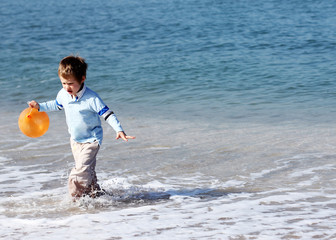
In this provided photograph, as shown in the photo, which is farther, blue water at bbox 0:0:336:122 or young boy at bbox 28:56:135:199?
blue water at bbox 0:0:336:122

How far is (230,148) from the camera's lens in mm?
6781

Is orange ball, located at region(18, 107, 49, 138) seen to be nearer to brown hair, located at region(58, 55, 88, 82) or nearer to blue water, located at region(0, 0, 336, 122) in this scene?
brown hair, located at region(58, 55, 88, 82)

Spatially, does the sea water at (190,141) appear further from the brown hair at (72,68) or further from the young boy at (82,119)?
the brown hair at (72,68)

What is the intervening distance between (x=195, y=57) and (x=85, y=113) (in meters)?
11.5

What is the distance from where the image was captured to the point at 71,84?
4492 millimetres

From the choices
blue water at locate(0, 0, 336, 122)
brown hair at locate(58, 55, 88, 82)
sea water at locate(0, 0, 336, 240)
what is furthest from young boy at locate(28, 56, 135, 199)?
blue water at locate(0, 0, 336, 122)

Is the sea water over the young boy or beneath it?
beneath

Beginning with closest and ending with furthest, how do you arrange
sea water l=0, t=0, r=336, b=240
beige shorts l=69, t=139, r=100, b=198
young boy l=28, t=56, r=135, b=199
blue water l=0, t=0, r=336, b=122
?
1. sea water l=0, t=0, r=336, b=240
2. young boy l=28, t=56, r=135, b=199
3. beige shorts l=69, t=139, r=100, b=198
4. blue water l=0, t=0, r=336, b=122

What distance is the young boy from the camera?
450 cm

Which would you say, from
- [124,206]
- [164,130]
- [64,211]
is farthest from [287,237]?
[164,130]

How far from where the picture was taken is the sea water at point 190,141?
4.37 metres

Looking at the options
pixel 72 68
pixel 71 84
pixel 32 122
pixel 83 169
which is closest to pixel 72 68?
pixel 72 68

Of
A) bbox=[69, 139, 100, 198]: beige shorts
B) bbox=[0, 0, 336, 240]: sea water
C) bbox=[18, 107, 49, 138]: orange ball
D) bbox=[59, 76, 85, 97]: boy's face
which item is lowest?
bbox=[0, 0, 336, 240]: sea water

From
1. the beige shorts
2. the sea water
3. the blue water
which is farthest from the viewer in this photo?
the blue water
